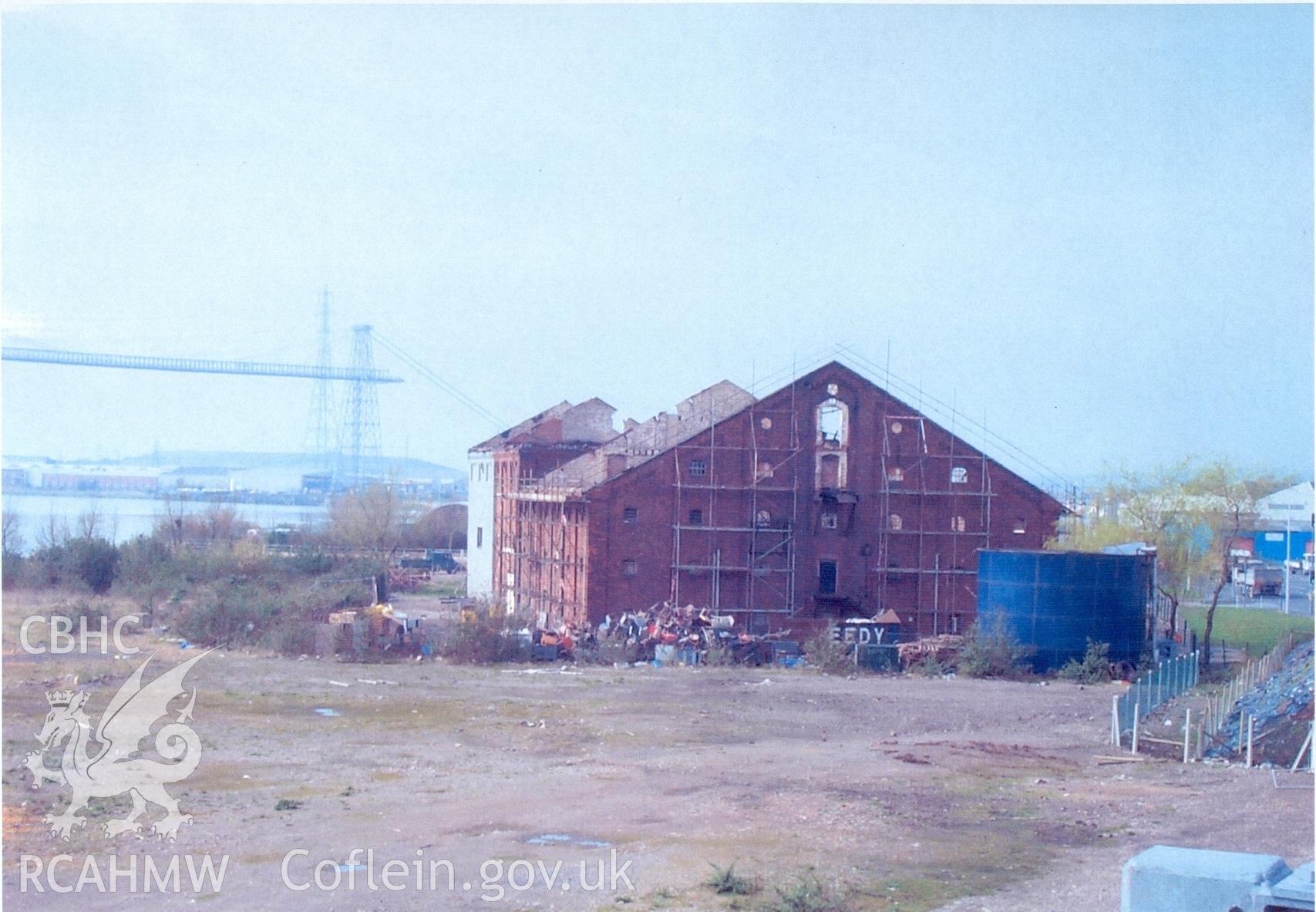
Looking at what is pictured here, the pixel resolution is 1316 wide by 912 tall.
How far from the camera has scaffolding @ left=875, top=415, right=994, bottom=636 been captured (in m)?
33.6

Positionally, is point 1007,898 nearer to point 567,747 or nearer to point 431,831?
point 431,831

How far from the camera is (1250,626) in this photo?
34.9 meters

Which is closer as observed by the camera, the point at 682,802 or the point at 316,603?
the point at 682,802

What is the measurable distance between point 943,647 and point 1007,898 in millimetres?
17952

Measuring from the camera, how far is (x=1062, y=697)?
886 inches

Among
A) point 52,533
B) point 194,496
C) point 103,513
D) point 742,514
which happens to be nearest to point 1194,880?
point 52,533

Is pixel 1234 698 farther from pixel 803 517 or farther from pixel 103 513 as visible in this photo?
pixel 103 513

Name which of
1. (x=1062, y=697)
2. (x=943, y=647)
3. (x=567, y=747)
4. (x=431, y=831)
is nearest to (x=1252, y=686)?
(x=1062, y=697)

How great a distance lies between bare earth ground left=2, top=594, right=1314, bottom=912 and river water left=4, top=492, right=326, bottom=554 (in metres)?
4.21

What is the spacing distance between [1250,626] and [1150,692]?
58.2 feet

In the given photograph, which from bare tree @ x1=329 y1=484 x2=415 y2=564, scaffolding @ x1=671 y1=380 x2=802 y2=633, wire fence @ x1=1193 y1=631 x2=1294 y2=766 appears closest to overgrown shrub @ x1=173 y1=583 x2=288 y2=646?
scaffolding @ x1=671 y1=380 x2=802 y2=633

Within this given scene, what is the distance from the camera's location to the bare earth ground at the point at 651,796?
30.1ft

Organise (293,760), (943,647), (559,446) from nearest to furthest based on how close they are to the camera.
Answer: (293,760) → (943,647) → (559,446)

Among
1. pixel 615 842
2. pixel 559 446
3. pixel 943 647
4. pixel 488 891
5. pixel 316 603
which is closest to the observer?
pixel 488 891
